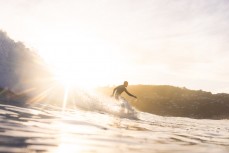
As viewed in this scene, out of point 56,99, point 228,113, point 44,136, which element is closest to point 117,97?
point 56,99

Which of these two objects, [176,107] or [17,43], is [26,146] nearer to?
[17,43]

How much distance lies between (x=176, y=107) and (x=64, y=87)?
21.5 metres

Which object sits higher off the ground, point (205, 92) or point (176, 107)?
point (205, 92)

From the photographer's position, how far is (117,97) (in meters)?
17.5

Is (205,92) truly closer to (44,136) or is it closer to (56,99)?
(56,99)

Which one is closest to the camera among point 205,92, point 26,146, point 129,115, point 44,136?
point 26,146

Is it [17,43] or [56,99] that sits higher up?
[17,43]

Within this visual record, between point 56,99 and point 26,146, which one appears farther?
point 56,99

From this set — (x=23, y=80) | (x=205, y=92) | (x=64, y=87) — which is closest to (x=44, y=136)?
(x=23, y=80)

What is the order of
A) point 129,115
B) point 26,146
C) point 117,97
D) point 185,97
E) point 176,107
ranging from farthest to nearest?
1. point 185,97
2. point 176,107
3. point 117,97
4. point 129,115
5. point 26,146

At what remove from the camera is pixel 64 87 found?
14898mm

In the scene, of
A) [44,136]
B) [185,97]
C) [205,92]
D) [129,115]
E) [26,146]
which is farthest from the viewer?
[205,92]

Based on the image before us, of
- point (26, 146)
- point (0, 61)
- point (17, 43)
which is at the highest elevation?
point (17, 43)

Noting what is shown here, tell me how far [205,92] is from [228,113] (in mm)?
7804
